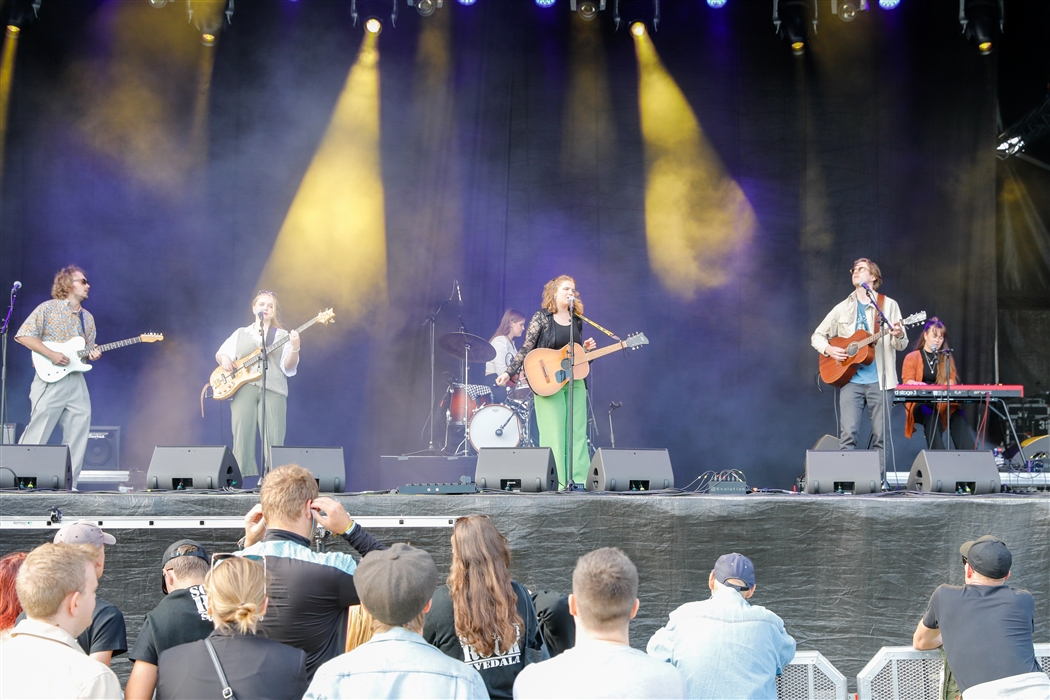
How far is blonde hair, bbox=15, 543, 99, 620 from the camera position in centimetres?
272

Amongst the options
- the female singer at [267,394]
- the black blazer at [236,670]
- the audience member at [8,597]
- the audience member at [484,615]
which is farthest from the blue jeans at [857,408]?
the audience member at [8,597]

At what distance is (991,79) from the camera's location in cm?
1005

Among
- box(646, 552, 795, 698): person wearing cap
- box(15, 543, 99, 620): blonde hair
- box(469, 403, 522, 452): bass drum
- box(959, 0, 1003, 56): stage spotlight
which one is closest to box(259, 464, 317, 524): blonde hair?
box(15, 543, 99, 620): blonde hair

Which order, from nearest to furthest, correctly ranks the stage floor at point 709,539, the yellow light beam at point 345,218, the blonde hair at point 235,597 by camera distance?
the blonde hair at point 235,597 → the stage floor at point 709,539 → the yellow light beam at point 345,218

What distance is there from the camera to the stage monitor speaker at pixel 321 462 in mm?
5703

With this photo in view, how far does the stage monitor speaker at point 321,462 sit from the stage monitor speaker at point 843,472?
9.39 ft

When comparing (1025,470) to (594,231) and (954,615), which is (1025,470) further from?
(594,231)

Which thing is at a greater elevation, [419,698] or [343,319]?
[343,319]

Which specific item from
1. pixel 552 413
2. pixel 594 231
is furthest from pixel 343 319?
pixel 552 413

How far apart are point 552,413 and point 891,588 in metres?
2.64

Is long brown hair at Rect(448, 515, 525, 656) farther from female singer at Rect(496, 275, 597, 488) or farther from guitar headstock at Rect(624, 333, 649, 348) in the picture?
guitar headstock at Rect(624, 333, 649, 348)

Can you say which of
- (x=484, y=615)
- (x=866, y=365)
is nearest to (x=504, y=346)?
(x=866, y=365)

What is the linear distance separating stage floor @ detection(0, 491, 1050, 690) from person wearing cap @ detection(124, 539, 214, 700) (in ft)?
5.87

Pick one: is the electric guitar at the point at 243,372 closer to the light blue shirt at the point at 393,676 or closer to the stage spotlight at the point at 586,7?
the stage spotlight at the point at 586,7
